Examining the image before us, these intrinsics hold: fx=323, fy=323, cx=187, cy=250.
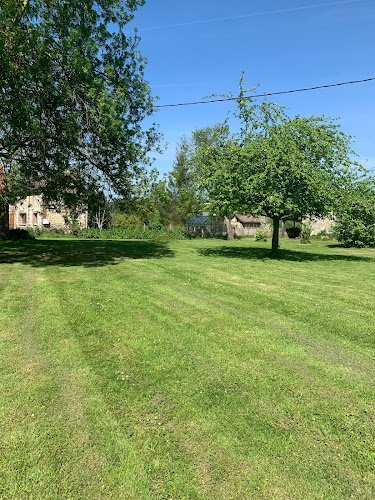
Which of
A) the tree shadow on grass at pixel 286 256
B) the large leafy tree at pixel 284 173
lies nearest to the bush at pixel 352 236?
the tree shadow on grass at pixel 286 256

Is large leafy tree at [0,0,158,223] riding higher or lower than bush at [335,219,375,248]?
higher

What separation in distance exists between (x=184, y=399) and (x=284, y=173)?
13.4 m

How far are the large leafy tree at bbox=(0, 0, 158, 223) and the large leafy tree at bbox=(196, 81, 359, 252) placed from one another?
424 centimetres

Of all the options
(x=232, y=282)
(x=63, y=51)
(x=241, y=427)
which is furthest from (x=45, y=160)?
(x=241, y=427)

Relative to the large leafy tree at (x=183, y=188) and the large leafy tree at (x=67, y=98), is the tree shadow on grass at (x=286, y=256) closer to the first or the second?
the large leafy tree at (x=67, y=98)

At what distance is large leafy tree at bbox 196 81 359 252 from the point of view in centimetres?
1453

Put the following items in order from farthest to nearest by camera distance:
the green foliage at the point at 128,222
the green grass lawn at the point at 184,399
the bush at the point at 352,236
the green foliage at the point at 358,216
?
the green foliage at the point at 128,222
the bush at the point at 352,236
the green foliage at the point at 358,216
the green grass lawn at the point at 184,399

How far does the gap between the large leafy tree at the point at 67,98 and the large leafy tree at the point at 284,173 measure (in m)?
4.24

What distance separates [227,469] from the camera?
2.58 m

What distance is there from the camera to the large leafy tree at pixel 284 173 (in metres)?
14.5

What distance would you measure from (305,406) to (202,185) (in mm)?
14043

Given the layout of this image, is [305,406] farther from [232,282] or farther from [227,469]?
[232,282]

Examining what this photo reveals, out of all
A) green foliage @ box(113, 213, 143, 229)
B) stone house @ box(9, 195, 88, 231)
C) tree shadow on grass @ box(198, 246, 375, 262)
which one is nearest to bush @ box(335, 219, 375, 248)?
tree shadow on grass @ box(198, 246, 375, 262)

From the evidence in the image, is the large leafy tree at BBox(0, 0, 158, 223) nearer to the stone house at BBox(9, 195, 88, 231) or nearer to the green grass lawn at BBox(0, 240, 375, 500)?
the green grass lawn at BBox(0, 240, 375, 500)
